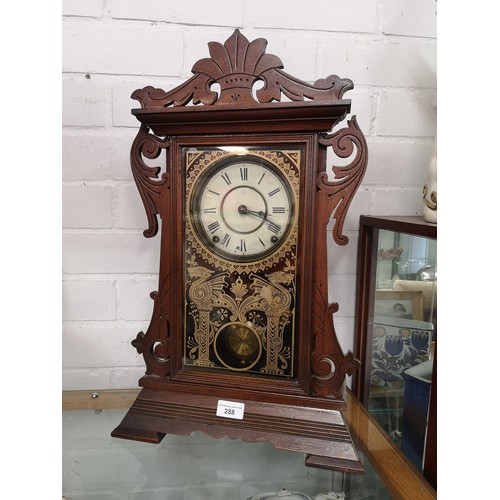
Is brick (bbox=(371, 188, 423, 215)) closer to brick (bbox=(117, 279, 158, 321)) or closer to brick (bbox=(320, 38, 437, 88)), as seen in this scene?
brick (bbox=(320, 38, 437, 88))

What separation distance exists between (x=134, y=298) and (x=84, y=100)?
42 cm

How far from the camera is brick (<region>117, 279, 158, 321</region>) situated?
92 cm

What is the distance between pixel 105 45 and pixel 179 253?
1.59 feet

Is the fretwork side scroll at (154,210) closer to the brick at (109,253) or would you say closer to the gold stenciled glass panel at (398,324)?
the brick at (109,253)

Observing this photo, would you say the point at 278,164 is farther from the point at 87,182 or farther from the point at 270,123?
the point at 87,182

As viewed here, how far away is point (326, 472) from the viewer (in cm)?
68

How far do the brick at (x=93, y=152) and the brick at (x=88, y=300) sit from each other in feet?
0.75

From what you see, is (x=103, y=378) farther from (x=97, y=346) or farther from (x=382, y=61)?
(x=382, y=61)

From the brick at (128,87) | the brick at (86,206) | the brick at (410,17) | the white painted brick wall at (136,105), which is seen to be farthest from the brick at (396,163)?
the brick at (86,206)

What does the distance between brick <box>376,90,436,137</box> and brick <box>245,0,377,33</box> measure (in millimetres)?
151

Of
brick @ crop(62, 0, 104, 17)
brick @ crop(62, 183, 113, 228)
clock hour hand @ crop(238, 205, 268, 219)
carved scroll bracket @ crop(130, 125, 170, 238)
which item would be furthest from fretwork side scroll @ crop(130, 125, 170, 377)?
brick @ crop(62, 0, 104, 17)

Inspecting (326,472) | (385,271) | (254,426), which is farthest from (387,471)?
(385,271)

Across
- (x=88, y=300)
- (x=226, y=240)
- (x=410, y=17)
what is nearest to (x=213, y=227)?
(x=226, y=240)

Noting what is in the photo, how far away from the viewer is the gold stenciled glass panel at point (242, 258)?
2.20 feet
